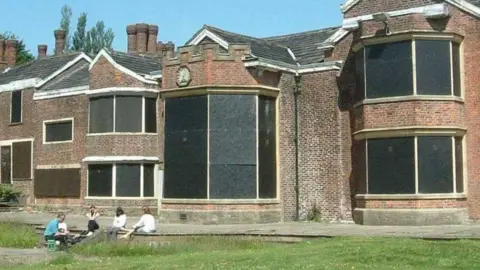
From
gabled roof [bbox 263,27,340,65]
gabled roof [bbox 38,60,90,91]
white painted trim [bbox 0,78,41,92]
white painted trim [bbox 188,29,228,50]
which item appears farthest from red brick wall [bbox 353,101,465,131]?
white painted trim [bbox 0,78,41,92]

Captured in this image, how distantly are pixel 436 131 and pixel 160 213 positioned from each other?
10.6 meters

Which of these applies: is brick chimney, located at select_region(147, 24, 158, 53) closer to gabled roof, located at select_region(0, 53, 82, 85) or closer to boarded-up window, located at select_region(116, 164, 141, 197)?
gabled roof, located at select_region(0, 53, 82, 85)

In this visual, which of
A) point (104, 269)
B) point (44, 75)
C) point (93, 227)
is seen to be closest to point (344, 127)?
point (93, 227)

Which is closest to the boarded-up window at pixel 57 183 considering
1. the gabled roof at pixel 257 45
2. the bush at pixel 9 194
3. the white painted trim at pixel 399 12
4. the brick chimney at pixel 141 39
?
the bush at pixel 9 194

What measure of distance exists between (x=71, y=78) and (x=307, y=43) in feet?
41.0

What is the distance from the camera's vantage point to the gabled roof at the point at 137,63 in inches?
1270

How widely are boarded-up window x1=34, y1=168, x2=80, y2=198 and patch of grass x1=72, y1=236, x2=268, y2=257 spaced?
13644mm

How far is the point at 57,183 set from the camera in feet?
114

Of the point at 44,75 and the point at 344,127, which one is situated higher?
the point at 44,75

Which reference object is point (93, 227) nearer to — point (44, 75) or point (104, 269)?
point (104, 269)

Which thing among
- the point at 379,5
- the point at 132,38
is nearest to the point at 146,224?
the point at 379,5

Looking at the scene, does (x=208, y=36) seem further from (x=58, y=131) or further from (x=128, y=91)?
(x=58, y=131)

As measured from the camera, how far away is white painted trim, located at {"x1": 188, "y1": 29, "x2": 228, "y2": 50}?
29.3 m

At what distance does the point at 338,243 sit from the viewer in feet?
55.0
